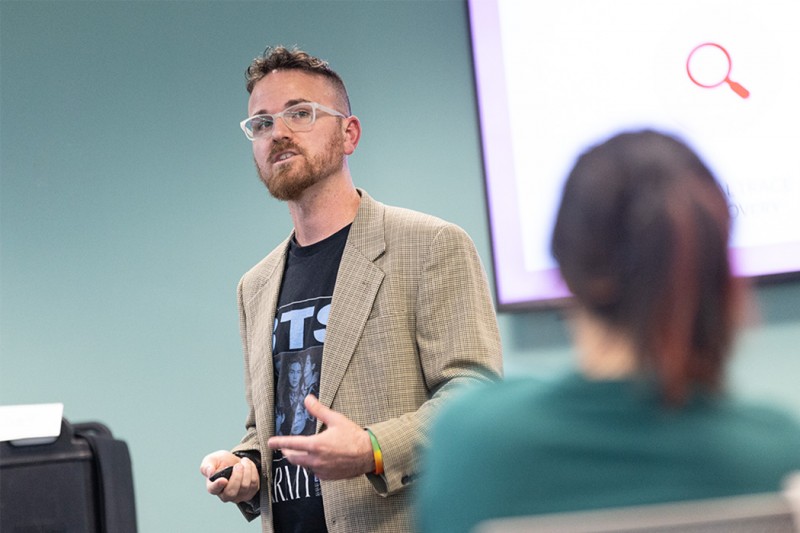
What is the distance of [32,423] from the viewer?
1382mm

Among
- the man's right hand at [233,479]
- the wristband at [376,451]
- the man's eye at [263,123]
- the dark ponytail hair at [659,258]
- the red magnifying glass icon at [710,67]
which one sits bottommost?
the man's right hand at [233,479]

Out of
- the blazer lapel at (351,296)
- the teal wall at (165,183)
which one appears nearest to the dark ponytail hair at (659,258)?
the blazer lapel at (351,296)

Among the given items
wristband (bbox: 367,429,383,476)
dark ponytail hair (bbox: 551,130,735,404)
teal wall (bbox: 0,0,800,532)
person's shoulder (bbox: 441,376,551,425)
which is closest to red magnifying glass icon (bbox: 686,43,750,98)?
teal wall (bbox: 0,0,800,532)

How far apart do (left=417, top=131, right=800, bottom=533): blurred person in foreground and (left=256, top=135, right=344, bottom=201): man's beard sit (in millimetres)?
1437

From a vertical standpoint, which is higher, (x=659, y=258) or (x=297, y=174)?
(x=297, y=174)

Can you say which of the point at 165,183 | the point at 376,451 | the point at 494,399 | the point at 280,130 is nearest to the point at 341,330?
the point at 376,451

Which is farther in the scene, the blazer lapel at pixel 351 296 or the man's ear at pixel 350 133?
the man's ear at pixel 350 133

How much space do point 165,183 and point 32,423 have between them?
223 cm

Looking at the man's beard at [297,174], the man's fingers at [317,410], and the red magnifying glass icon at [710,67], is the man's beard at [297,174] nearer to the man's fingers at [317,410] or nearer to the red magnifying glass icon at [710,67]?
the man's fingers at [317,410]

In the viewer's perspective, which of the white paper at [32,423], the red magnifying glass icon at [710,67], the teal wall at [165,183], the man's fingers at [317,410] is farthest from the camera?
the teal wall at [165,183]

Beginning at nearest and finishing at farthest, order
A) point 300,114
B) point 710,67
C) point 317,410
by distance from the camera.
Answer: point 317,410
point 300,114
point 710,67

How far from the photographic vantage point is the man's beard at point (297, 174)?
7.88 feet

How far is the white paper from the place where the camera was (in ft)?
4.48

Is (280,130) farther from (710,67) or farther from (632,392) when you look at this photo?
(632,392)
